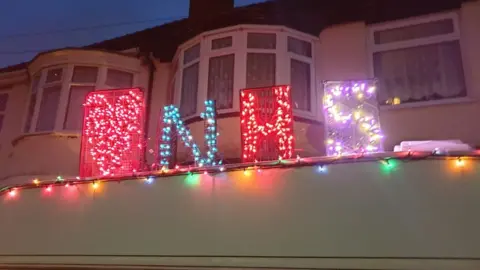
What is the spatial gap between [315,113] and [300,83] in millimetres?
745

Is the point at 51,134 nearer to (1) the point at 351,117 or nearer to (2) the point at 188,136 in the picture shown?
(2) the point at 188,136

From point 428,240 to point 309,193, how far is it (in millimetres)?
1507

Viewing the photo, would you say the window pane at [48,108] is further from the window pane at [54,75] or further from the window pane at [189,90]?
the window pane at [189,90]

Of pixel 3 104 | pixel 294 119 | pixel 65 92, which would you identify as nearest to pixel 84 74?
pixel 65 92

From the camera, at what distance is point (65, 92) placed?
1059 cm

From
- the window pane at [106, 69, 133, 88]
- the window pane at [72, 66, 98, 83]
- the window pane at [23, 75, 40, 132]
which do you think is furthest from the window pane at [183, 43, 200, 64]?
the window pane at [23, 75, 40, 132]

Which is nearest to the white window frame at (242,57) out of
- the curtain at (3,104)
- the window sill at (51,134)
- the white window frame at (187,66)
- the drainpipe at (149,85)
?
the white window frame at (187,66)

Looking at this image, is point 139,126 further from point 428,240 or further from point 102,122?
point 428,240

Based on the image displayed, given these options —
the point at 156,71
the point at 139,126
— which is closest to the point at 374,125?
the point at 139,126

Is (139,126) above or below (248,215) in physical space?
above

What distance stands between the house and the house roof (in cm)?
3

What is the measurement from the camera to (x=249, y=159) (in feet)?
26.0

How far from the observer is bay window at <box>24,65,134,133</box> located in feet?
34.4

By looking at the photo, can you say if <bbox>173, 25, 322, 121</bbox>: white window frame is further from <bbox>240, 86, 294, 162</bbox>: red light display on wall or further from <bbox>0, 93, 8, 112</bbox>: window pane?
<bbox>0, 93, 8, 112</bbox>: window pane
